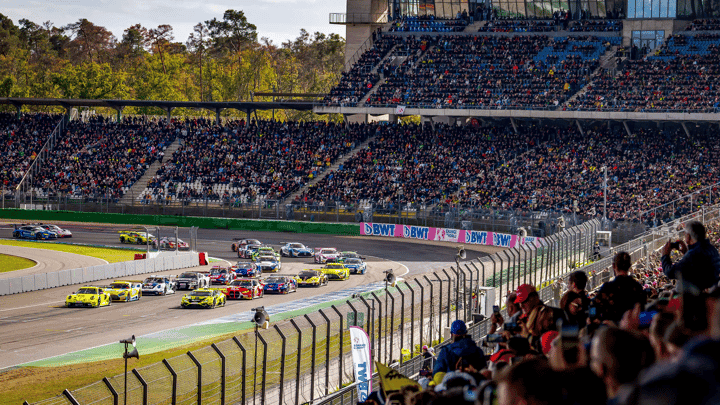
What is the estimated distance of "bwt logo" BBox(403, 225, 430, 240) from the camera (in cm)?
5838

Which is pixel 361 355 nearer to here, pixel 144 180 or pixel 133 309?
pixel 133 309

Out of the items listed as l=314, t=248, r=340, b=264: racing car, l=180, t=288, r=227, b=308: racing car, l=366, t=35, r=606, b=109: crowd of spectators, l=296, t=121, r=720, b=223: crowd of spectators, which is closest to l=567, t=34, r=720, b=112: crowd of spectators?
l=366, t=35, r=606, b=109: crowd of spectators

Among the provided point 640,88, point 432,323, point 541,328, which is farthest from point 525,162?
point 541,328

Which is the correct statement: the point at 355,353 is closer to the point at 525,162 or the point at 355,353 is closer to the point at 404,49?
the point at 525,162

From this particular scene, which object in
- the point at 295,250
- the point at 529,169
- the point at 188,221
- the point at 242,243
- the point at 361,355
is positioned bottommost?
the point at 295,250

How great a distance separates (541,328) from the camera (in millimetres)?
8430

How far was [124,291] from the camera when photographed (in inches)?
1469

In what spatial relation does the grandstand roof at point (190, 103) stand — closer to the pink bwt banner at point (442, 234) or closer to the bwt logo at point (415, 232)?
the pink bwt banner at point (442, 234)

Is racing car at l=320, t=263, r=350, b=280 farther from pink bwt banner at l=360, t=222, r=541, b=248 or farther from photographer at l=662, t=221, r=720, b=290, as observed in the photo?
photographer at l=662, t=221, r=720, b=290

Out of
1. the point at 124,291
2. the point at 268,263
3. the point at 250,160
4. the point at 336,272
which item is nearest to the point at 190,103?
the point at 250,160

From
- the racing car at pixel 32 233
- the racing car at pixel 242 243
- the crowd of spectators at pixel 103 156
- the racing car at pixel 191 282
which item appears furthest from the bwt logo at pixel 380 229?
the racing car at pixel 32 233

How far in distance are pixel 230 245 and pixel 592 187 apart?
2373 cm

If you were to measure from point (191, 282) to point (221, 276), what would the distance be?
1.61 m

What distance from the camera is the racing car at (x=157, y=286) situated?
39.2 m
